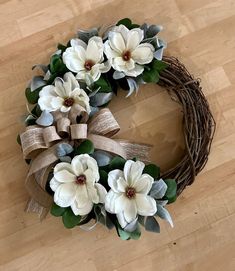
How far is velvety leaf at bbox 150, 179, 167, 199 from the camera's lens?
3.16ft

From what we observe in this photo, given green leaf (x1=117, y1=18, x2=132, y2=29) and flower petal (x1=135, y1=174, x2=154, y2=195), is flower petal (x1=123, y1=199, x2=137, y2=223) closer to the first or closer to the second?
flower petal (x1=135, y1=174, x2=154, y2=195)

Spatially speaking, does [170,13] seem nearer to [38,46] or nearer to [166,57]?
[166,57]

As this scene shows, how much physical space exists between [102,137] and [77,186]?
125 millimetres

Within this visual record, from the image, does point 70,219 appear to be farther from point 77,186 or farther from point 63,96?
point 63,96

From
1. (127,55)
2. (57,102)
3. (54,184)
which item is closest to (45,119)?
(57,102)

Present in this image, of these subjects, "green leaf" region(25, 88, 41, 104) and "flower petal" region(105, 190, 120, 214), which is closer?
"flower petal" region(105, 190, 120, 214)

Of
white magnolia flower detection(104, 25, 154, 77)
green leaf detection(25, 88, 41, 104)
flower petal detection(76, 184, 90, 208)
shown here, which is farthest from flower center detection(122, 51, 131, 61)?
flower petal detection(76, 184, 90, 208)

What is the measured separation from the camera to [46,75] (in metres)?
1.05

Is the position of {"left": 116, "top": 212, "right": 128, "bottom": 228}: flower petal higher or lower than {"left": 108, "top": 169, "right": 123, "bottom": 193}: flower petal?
lower

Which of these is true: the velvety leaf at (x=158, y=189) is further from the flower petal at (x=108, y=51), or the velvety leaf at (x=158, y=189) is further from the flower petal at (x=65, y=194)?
the flower petal at (x=108, y=51)

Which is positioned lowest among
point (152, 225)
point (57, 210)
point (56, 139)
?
point (152, 225)

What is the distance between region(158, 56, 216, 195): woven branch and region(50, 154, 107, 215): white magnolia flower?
193mm

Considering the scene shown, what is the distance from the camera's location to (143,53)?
1.04m

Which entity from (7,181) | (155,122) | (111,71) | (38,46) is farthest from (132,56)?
(7,181)
